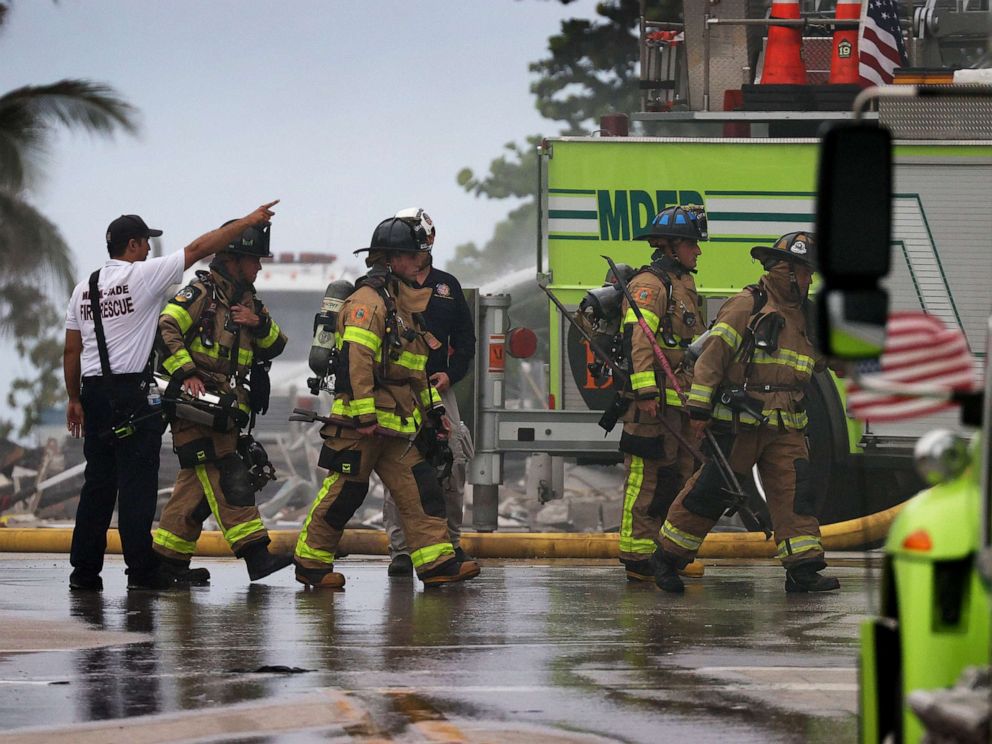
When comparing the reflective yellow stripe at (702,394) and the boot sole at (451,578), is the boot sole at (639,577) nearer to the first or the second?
the boot sole at (451,578)

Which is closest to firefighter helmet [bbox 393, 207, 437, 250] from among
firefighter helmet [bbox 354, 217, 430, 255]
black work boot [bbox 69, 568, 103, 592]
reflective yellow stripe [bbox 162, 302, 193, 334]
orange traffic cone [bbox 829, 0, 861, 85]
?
firefighter helmet [bbox 354, 217, 430, 255]

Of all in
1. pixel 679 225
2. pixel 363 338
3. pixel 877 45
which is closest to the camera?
pixel 363 338

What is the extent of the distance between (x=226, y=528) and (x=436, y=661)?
9.79ft

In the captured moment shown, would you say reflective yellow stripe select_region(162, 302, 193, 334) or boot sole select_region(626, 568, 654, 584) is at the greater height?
reflective yellow stripe select_region(162, 302, 193, 334)

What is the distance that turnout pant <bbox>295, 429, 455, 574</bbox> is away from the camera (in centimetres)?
950

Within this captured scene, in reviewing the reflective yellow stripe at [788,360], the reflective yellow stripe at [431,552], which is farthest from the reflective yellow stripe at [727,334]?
the reflective yellow stripe at [431,552]

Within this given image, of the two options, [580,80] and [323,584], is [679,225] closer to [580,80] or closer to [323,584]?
[323,584]

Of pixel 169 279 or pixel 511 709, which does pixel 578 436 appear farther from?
pixel 511 709

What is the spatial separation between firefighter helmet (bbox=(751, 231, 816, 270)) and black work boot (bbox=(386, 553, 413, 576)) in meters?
2.59

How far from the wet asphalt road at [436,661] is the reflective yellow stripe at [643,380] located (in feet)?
3.47

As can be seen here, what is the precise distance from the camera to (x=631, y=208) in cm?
1170

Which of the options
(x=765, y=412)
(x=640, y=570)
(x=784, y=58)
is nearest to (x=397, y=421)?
(x=640, y=570)

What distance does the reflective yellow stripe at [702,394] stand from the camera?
31.5 ft

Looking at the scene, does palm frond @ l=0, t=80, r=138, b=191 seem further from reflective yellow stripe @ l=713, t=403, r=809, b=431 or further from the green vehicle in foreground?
the green vehicle in foreground
